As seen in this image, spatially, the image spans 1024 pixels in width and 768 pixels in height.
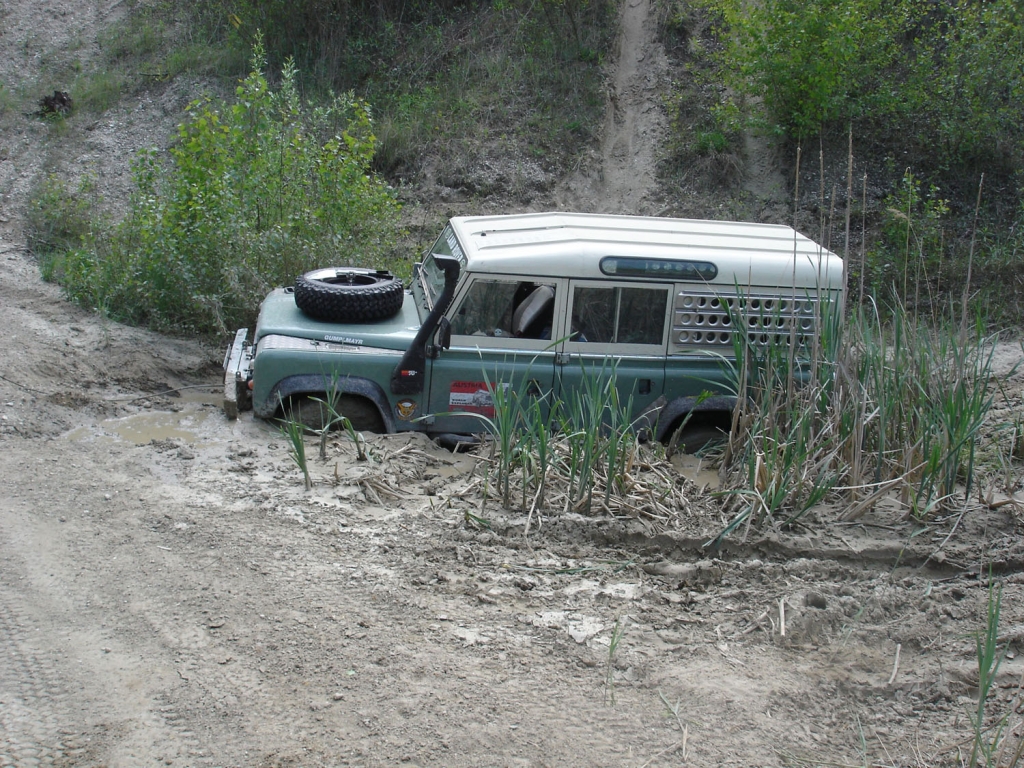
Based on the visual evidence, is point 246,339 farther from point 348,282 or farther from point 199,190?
point 199,190

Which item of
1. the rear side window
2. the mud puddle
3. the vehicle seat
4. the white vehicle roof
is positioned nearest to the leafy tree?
the white vehicle roof

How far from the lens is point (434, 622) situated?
152 inches

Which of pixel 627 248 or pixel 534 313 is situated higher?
pixel 627 248

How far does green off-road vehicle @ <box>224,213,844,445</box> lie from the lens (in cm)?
572

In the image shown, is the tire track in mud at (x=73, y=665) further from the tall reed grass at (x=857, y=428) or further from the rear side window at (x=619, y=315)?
the rear side window at (x=619, y=315)

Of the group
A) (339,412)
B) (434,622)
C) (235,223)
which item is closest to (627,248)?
(339,412)

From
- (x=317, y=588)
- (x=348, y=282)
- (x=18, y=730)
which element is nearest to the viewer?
(x=18, y=730)

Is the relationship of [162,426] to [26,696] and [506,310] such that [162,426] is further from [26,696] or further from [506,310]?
[26,696]

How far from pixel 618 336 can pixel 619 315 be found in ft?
0.46

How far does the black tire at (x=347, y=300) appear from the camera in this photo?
600 centimetres

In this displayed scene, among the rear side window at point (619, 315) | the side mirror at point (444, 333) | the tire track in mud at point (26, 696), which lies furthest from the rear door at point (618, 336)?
the tire track in mud at point (26, 696)

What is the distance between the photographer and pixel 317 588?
13.3 feet

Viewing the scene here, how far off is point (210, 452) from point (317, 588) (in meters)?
1.89

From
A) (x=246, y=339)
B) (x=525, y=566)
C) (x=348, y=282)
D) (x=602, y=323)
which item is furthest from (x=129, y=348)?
(x=525, y=566)
